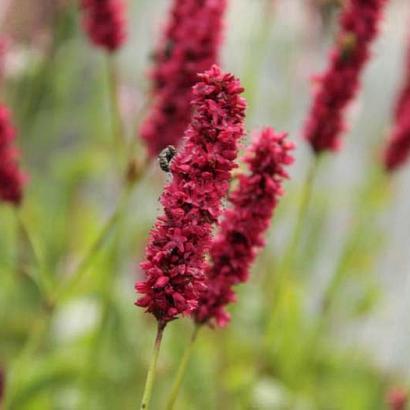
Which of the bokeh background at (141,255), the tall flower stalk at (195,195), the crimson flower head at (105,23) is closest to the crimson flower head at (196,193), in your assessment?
the tall flower stalk at (195,195)

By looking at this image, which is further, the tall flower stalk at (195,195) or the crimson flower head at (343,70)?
the crimson flower head at (343,70)

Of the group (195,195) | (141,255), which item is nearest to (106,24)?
(195,195)

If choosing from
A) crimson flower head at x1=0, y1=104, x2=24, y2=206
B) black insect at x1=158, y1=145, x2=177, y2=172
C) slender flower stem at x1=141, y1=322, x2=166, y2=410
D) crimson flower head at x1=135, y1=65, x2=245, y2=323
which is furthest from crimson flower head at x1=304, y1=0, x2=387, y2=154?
slender flower stem at x1=141, y1=322, x2=166, y2=410

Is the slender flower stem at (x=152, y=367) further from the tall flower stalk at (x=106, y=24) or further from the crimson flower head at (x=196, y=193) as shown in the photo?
the tall flower stalk at (x=106, y=24)

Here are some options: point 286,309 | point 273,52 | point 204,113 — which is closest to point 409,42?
point 286,309

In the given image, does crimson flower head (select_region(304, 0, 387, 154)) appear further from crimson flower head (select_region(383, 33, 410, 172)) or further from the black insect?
the black insect

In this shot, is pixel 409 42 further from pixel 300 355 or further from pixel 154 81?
pixel 154 81
